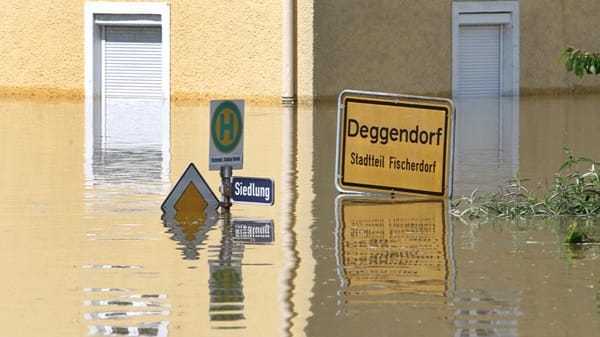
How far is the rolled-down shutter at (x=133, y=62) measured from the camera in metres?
33.7

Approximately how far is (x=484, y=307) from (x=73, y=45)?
84.1ft

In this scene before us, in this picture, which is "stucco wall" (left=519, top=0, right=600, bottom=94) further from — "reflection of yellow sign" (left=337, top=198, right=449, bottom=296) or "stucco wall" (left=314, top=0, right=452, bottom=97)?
"reflection of yellow sign" (left=337, top=198, right=449, bottom=296)

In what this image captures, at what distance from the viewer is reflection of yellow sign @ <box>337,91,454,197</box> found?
14.8 meters

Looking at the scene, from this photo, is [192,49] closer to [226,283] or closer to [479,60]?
[479,60]

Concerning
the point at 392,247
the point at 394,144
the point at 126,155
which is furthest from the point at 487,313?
the point at 126,155

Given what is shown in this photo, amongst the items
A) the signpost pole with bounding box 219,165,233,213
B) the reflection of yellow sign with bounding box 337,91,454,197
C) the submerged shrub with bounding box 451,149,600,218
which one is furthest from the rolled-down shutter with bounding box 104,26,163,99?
the submerged shrub with bounding box 451,149,600,218

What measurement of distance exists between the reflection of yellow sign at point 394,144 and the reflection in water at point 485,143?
1081 millimetres

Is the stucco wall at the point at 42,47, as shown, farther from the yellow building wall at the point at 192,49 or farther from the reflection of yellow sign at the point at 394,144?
the reflection of yellow sign at the point at 394,144

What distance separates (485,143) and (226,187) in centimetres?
931

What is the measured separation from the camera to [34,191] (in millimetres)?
15969

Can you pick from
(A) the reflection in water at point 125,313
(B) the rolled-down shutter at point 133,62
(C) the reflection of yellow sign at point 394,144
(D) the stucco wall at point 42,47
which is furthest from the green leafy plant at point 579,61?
(D) the stucco wall at point 42,47

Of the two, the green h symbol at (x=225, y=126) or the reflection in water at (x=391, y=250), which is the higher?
→ the green h symbol at (x=225, y=126)

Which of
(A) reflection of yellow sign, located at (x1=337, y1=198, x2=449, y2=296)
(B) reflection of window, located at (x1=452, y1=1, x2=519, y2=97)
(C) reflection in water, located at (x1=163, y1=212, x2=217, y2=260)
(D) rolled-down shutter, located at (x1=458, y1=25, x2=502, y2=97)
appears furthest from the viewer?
(D) rolled-down shutter, located at (x1=458, y1=25, x2=502, y2=97)

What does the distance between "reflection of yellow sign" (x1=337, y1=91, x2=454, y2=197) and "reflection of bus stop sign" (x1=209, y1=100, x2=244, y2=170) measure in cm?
159
